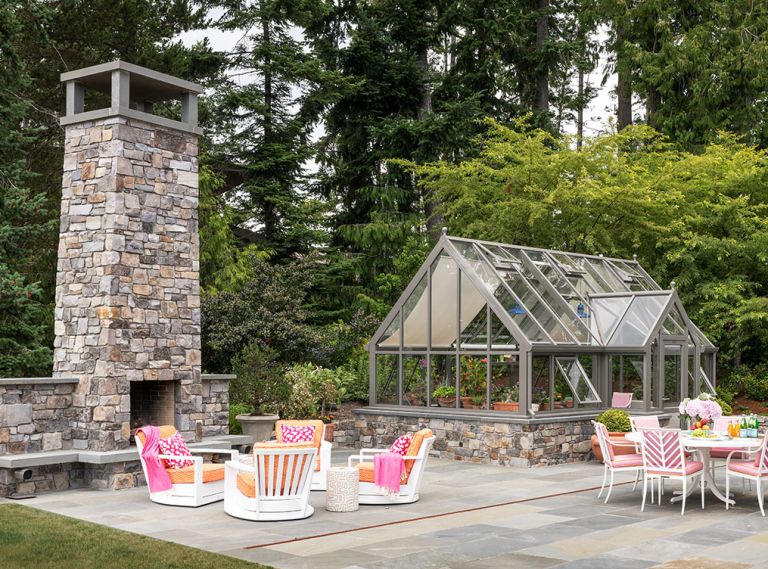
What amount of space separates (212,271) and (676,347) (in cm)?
1172

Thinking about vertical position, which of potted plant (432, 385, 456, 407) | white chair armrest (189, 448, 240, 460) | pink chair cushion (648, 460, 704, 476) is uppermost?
potted plant (432, 385, 456, 407)

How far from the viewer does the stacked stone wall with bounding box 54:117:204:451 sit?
11.9 metres

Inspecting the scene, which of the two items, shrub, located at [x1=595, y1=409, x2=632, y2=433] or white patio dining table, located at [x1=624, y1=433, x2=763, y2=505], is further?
shrub, located at [x1=595, y1=409, x2=632, y2=433]

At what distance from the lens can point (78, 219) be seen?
12.4 m

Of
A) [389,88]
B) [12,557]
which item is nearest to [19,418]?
[12,557]

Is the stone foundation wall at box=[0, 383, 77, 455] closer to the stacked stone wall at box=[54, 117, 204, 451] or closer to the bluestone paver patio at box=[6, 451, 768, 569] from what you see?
the stacked stone wall at box=[54, 117, 204, 451]

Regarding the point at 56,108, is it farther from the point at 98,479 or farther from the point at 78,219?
the point at 98,479

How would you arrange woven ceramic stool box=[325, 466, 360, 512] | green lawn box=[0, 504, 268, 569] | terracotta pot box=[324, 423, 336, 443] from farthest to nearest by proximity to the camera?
terracotta pot box=[324, 423, 336, 443], woven ceramic stool box=[325, 466, 360, 512], green lawn box=[0, 504, 268, 569]

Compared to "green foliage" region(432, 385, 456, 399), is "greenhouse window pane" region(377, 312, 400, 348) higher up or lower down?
higher up

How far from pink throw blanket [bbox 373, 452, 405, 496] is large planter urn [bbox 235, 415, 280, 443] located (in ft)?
17.4

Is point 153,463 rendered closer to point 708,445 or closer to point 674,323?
point 708,445

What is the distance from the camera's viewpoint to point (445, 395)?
49.5 ft

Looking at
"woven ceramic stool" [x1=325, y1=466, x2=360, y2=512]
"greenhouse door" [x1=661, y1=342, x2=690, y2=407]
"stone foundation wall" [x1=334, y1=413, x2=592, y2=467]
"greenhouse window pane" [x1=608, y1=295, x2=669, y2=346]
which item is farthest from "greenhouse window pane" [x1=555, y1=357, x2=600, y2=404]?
"woven ceramic stool" [x1=325, y1=466, x2=360, y2=512]

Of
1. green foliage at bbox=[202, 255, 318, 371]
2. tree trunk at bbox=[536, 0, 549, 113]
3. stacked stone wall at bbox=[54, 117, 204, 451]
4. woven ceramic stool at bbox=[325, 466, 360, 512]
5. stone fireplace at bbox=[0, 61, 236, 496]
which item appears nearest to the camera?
woven ceramic stool at bbox=[325, 466, 360, 512]
